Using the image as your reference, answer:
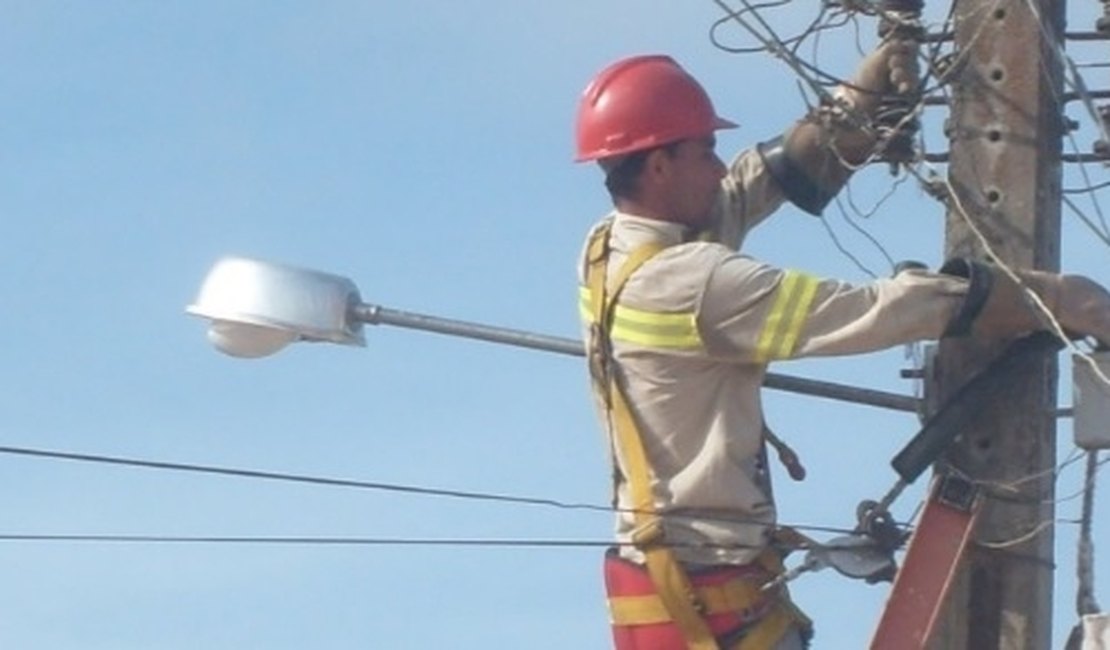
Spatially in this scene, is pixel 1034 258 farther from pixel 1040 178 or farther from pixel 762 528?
pixel 762 528

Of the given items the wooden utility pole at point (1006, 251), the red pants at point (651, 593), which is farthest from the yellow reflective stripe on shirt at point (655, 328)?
the wooden utility pole at point (1006, 251)

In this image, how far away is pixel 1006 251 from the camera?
10688 millimetres

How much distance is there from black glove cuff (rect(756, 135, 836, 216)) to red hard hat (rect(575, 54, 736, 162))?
0.52m

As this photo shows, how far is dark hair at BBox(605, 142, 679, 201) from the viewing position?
10.5 m

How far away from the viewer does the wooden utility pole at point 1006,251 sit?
10664 millimetres

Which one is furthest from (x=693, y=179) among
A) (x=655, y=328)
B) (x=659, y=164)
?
(x=655, y=328)

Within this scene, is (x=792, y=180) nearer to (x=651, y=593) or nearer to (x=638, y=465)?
(x=638, y=465)

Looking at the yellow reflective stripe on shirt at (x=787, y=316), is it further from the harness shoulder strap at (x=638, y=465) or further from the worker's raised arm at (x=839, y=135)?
the worker's raised arm at (x=839, y=135)

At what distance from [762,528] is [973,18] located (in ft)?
5.03

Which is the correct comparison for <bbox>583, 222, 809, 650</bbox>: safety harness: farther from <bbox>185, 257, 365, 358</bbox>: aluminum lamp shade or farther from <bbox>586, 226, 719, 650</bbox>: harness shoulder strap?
<bbox>185, 257, 365, 358</bbox>: aluminum lamp shade

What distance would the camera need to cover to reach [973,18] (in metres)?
10.9

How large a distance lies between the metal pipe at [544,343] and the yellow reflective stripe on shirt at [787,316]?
1.79 feet

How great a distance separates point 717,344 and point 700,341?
0.17ft

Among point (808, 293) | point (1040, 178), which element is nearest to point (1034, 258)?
point (1040, 178)
